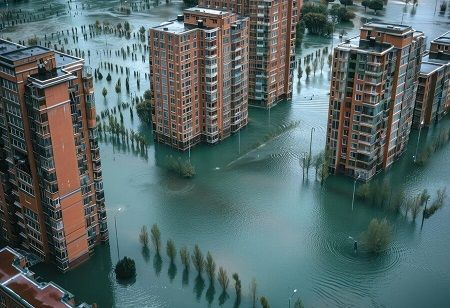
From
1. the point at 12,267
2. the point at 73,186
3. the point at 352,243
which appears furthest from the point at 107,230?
the point at 352,243

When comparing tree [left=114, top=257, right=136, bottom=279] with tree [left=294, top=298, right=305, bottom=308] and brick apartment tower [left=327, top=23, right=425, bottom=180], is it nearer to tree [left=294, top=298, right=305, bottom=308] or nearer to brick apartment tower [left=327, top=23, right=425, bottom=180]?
tree [left=294, top=298, right=305, bottom=308]

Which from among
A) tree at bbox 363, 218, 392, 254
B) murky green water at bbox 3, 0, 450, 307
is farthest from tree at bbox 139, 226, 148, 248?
tree at bbox 363, 218, 392, 254

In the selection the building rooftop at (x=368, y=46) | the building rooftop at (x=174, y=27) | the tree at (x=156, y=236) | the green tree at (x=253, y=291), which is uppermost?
the building rooftop at (x=174, y=27)

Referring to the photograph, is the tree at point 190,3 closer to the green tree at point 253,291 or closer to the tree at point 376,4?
the tree at point 376,4

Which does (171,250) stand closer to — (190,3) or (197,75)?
(197,75)

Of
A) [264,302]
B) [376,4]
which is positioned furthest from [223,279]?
[376,4]

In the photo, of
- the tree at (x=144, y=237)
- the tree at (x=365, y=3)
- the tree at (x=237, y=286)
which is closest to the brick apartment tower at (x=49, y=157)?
the tree at (x=144, y=237)

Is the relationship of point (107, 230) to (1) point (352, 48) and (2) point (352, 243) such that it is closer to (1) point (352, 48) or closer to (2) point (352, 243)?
(2) point (352, 243)
